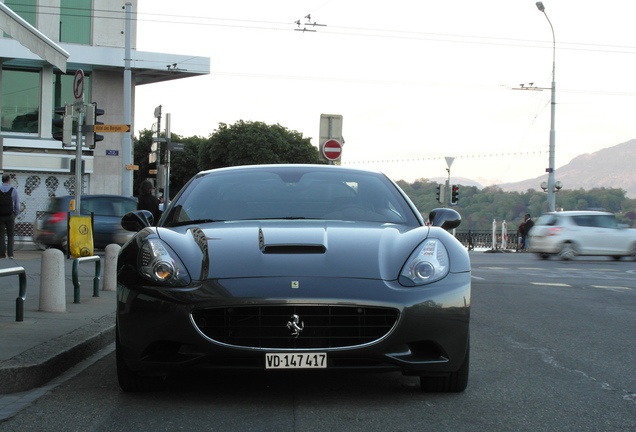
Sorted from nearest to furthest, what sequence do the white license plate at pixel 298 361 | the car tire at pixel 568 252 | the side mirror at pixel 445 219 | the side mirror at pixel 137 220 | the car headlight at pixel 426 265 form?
the white license plate at pixel 298 361 < the car headlight at pixel 426 265 < the side mirror at pixel 445 219 < the side mirror at pixel 137 220 < the car tire at pixel 568 252

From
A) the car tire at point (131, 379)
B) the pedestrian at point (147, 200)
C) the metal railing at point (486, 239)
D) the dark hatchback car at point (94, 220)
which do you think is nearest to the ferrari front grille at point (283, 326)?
the car tire at point (131, 379)

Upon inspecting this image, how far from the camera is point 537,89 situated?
44938 millimetres

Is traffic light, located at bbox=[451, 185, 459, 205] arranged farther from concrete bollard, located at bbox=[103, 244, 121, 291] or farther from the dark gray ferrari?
the dark gray ferrari

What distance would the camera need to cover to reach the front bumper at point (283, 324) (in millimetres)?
4492

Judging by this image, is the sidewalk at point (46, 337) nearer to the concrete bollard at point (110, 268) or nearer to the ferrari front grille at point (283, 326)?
the concrete bollard at point (110, 268)

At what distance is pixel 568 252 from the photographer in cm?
2766

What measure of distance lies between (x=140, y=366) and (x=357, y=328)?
1174 millimetres

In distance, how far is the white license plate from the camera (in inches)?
177

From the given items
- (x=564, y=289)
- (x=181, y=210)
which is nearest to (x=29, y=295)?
(x=181, y=210)

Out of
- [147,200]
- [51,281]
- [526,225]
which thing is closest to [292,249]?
[51,281]

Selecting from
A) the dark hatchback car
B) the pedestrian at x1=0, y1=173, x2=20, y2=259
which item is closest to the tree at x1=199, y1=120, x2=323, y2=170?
the dark hatchback car

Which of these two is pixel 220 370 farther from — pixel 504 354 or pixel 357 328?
pixel 504 354

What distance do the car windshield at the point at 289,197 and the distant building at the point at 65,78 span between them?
28815 mm

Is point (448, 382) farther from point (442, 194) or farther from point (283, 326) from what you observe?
point (442, 194)
